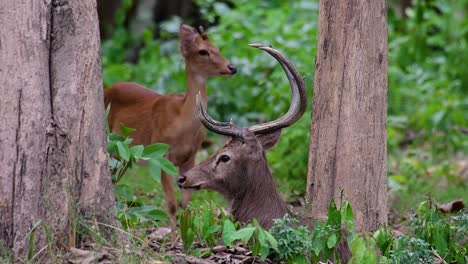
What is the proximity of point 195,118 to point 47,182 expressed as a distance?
3912 millimetres

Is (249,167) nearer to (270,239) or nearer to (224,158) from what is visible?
(224,158)

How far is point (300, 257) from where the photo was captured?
582 cm

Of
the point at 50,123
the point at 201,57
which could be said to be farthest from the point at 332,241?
the point at 201,57

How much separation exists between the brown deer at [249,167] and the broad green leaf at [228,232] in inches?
38.8

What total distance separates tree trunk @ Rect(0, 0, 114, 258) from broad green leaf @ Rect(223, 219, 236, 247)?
0.69 meters

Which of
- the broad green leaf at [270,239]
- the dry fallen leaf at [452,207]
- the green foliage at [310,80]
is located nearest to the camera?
the broad green leaf at [270,239]

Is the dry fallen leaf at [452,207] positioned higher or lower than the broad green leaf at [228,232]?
lower

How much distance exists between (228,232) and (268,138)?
1433 mm

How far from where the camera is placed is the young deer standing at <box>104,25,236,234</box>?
31.3ft

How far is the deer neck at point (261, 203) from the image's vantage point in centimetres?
683

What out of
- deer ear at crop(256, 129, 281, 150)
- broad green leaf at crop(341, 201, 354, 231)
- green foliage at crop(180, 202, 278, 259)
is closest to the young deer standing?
deer ear at crop(256, 129, 281, 150)

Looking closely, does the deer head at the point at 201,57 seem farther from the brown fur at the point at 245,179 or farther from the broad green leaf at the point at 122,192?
the broad green leaf at the point at 122,192

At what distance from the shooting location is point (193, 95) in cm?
961

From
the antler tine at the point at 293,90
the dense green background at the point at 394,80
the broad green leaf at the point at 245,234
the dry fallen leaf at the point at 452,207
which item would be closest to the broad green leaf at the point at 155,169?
the antler tine at the point at 293,90
